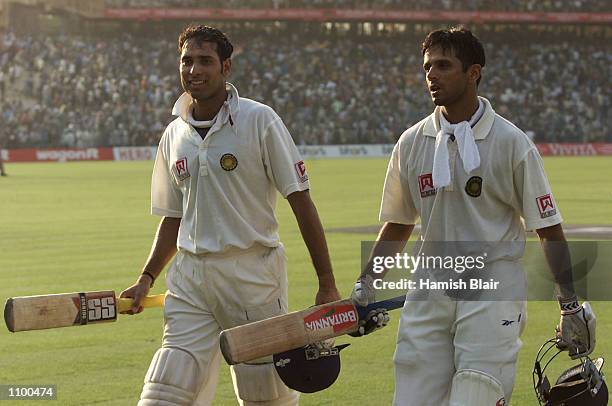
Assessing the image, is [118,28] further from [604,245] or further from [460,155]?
[460,155]

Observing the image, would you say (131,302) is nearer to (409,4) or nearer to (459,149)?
(459,149)

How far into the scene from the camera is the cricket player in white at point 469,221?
198 inches

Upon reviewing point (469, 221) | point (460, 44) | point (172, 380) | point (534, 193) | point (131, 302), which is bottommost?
point (172, 380)

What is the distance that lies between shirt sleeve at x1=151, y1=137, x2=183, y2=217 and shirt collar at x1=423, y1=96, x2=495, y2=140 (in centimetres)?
149

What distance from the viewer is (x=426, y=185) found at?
17.3 feet

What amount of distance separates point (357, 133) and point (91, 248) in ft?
120

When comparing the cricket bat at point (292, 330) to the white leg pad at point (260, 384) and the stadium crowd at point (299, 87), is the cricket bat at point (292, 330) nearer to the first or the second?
the white leg pad at point (260, 384)

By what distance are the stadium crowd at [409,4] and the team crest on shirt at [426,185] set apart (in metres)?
57.7

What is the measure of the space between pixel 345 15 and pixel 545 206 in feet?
195

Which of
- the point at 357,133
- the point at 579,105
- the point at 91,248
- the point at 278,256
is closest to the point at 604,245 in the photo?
the point at 91,248

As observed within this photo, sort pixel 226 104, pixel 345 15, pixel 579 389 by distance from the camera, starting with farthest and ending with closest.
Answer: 1. pixel 345 15
2. pixel 226 104
3. pixel 579 389

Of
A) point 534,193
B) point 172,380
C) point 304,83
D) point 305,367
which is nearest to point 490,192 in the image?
point 534,193

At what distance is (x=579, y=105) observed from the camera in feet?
198

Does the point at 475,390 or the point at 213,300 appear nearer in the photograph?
the point at 475,390
